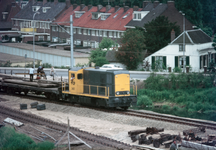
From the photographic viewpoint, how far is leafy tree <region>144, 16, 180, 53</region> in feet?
168

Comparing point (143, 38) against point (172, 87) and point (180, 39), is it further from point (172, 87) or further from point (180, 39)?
point (172, 87)

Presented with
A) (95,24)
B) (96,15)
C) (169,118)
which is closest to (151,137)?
(169,118)

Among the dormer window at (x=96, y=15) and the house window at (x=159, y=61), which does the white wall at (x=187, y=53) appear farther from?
the dormer window at (x=96, y=15)

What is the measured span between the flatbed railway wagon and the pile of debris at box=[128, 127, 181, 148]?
555 cm

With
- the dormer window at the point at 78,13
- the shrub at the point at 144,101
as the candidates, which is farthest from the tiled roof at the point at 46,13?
the shrub at the point at 144,101

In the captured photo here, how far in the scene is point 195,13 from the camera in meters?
67.8

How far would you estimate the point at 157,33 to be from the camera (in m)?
52.0

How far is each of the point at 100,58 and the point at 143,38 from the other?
6.99m

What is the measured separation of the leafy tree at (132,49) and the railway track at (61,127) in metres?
24.1

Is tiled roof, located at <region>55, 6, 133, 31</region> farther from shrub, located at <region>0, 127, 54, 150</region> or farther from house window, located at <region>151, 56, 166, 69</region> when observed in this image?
shrub, located at <region>0, 127, 54, 150</region>

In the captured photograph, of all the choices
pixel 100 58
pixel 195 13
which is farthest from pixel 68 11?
pixel 100 58

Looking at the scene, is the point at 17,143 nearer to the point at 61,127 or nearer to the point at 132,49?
the point at 61,127

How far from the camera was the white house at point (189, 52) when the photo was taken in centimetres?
4616

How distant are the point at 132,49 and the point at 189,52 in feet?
26.1
